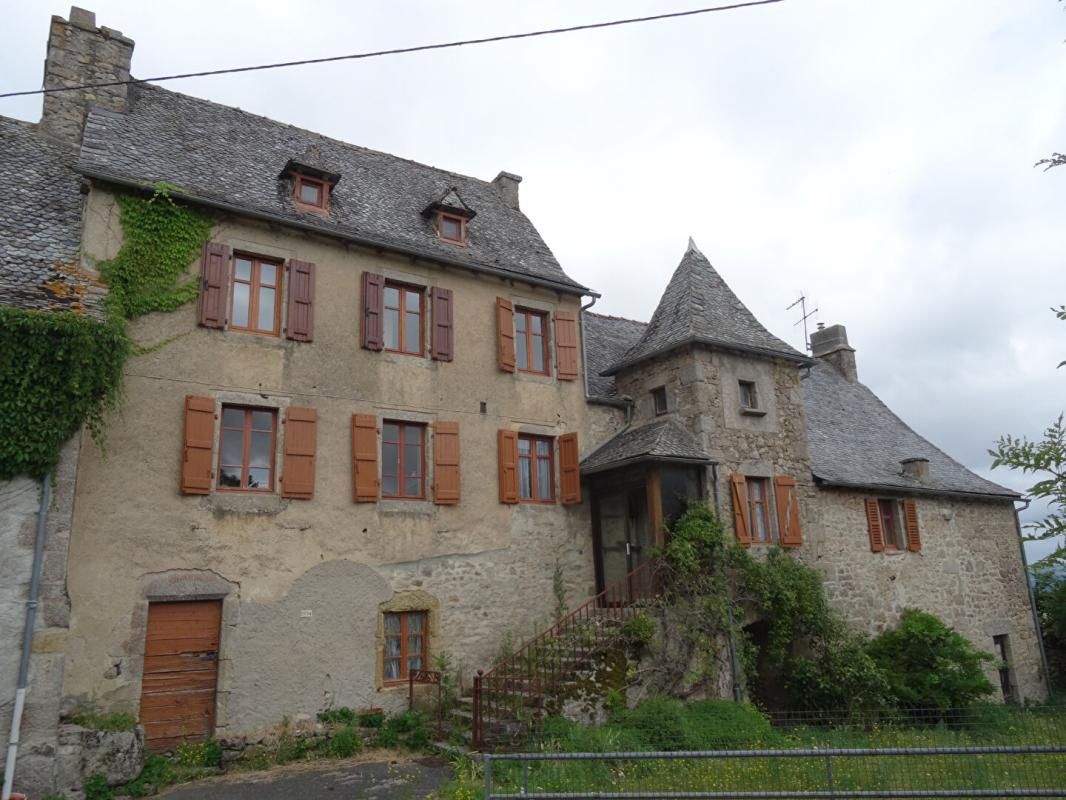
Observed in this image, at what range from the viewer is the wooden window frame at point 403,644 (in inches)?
452

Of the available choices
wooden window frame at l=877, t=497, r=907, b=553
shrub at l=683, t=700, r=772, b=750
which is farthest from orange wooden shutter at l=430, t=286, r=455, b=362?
wooden window frame at l=877, t=497, r=907, b=553

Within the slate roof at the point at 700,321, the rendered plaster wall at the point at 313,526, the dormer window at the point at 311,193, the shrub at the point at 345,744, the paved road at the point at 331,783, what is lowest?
the paved road at the point at 331,783

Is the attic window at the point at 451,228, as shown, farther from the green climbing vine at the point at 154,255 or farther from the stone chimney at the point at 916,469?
the stone chimney at the point at 916,469

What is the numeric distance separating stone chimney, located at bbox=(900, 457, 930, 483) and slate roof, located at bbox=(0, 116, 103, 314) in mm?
16009

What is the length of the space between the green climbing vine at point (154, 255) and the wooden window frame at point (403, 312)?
2863 mm

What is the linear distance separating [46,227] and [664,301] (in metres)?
10.6

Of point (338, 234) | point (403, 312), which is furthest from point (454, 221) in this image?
point (338, 234)

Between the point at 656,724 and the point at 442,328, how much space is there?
688cm

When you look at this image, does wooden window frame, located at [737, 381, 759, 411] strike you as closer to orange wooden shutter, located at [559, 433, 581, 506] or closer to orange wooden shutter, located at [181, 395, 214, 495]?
orange wooden shutter, located at [559, 433, 581, 506]

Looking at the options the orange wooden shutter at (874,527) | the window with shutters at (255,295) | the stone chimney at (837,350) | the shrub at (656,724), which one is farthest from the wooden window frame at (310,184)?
the stone chimney at (837,350)

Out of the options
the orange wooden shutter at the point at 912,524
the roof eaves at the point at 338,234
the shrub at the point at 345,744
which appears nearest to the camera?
the shrub at the point at 345,744

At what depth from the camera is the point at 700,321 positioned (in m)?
14.5

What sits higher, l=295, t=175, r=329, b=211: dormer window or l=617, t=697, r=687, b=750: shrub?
l=295, t=175, r=329, b=211: dormer window

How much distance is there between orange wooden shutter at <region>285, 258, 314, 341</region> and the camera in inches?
461
